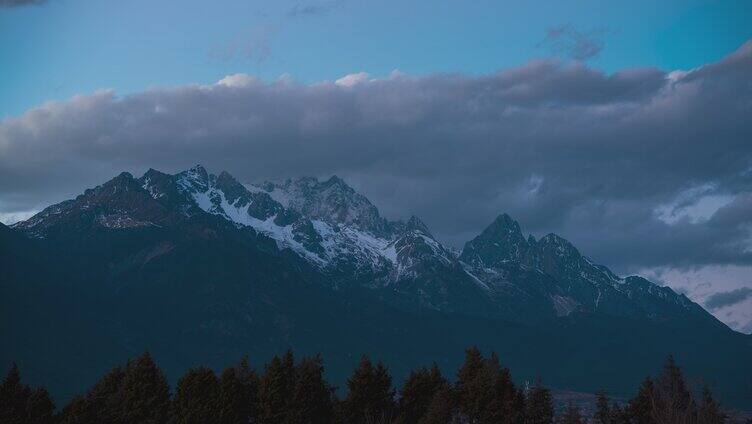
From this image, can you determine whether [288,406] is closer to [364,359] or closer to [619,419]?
[364,359]

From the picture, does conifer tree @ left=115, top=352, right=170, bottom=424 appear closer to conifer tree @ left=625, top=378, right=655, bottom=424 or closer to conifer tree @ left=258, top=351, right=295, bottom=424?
conifer tree @ left=258, top=351, right=295, bottom=424

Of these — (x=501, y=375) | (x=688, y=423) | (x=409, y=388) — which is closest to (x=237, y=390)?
(x=409, y=388)

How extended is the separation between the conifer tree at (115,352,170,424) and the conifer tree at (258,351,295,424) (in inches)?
646

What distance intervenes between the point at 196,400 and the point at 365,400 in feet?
114

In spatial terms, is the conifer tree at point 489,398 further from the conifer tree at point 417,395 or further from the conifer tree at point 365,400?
the conifer tree at point 365,400

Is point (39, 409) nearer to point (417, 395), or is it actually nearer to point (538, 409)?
point (417, 395)

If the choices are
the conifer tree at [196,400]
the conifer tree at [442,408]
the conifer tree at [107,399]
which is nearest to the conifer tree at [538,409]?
the conifer tree at [442,408]

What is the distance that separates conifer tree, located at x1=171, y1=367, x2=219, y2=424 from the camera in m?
151

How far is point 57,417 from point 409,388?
218 feet

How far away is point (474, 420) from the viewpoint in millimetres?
173125

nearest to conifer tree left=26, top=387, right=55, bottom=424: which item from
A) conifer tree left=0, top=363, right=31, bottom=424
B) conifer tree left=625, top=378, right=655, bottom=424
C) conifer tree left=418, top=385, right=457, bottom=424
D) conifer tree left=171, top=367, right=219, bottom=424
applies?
conifer tree left=0, top=363, right=31, bottom=424

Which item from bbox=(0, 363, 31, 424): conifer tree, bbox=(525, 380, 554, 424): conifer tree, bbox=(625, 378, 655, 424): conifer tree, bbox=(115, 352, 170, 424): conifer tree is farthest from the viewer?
bbox=(625, 378, 655, 424): conifer tree

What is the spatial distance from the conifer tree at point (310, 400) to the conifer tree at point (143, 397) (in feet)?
73.9

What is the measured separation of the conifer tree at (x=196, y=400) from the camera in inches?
5960
